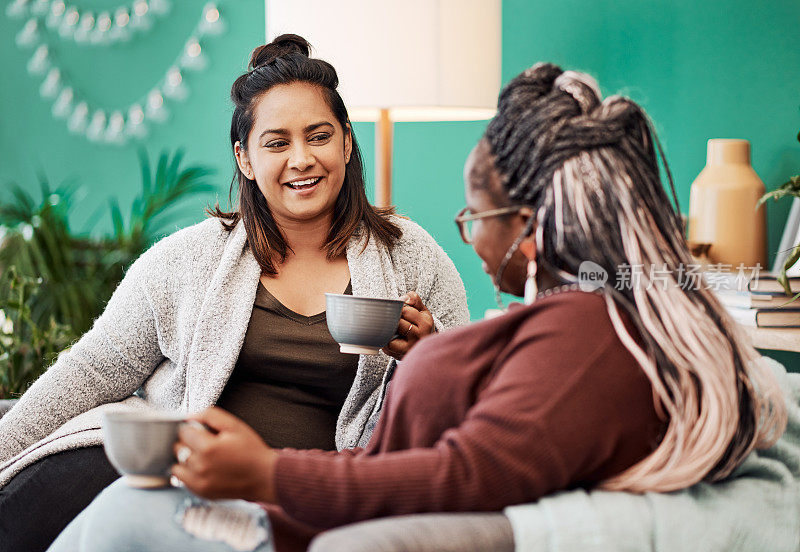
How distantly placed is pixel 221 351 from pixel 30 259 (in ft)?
4.91

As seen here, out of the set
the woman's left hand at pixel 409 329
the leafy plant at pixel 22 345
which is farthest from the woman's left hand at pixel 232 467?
the leafy plant at pixel 22 345

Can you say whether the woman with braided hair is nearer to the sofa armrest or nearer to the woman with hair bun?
the sofa armrest

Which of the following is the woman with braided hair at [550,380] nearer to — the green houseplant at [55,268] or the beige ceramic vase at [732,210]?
the beige ceramic vase at [732,210]

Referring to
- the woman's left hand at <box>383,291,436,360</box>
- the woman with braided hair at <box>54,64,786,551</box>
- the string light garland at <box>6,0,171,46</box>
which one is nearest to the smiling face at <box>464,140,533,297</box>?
the woman with braided hair at <box>54,64,786,551</box>

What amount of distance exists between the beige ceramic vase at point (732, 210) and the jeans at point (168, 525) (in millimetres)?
1266

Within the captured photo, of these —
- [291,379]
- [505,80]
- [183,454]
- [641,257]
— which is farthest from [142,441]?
[505,80]

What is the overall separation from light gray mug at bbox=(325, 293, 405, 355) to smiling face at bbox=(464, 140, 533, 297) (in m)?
0.22

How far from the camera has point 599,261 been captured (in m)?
0.96

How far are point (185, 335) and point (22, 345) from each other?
1.15 metres

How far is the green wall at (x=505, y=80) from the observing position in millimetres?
2029

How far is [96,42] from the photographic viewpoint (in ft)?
11.1

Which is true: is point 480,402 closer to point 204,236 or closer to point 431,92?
point 204,236

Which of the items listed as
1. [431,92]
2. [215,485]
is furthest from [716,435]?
[431,92]

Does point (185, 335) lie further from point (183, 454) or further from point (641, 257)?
point (641, 257)
